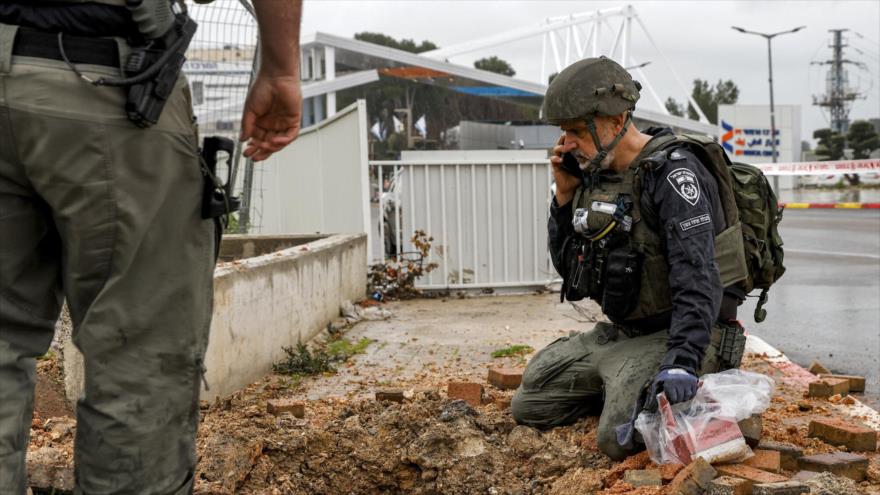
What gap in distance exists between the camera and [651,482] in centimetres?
310

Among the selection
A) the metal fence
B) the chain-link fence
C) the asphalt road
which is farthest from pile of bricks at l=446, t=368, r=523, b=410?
the metal fence

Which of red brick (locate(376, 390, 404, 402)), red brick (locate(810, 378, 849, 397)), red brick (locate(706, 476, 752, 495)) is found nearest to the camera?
red brick (locate(706, 476, 752, 495))

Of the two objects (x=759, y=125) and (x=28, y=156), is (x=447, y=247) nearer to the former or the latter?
(x=28, y=156)

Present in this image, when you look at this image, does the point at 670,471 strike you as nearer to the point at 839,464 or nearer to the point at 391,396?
the point at 839,464

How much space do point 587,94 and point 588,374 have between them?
116 centimetres

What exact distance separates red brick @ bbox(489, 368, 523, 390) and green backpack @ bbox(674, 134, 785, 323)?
1273mm

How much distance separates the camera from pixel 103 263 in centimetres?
187

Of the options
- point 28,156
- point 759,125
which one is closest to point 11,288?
point 28,156

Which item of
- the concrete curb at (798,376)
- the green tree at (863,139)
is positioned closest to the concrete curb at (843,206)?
the green tree at (863,139)

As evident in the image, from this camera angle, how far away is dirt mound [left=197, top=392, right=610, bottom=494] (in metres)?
3.33

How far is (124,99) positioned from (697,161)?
250cm

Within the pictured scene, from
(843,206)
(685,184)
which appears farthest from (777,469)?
(843,206)

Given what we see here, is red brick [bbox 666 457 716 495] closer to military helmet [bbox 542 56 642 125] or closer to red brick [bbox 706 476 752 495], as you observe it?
red brick [bbox 706 476 752 495]

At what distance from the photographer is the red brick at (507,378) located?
482 centimetres
